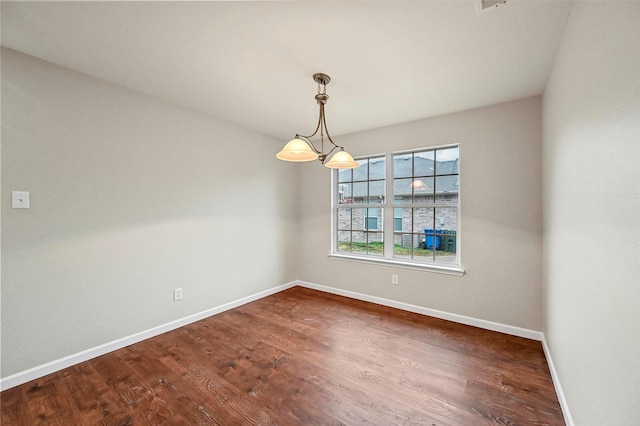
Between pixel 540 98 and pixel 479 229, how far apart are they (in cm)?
148

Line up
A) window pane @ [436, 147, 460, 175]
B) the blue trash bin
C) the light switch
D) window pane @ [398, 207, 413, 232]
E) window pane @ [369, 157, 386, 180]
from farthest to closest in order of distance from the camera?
window pane @ [369, 157, 386, 180] < window pane @ [398, 207, 413, 232] < the blue trash bin < window pane @ [436, 147, 460, 175] < the light switch

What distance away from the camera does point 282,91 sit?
8.30 feet

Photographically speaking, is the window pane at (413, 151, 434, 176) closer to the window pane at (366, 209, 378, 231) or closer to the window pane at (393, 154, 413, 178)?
the window pane at (393, 154, 413, 178)

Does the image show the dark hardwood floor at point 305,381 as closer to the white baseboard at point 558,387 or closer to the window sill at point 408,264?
the white baseboard at point 558,387

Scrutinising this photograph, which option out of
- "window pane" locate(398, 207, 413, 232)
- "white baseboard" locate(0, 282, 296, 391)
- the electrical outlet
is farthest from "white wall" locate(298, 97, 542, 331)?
the electrical outlet

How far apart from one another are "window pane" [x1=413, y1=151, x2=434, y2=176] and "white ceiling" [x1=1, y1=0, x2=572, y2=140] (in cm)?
72

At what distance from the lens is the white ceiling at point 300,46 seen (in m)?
1.53

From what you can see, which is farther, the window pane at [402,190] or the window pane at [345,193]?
the window pane at [345,193]

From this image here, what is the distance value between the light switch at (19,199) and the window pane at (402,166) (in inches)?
149

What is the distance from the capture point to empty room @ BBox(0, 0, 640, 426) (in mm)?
1392

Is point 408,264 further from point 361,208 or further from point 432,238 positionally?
point 361,208

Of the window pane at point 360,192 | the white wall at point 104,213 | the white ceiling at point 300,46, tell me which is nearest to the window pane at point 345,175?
the window pane at point 360,192

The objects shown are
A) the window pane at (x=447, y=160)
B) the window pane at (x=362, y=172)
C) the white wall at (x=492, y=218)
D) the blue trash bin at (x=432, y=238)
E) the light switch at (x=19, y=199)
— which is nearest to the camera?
the light switch at (x=19, y=199)

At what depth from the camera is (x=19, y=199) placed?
1.91 metres
